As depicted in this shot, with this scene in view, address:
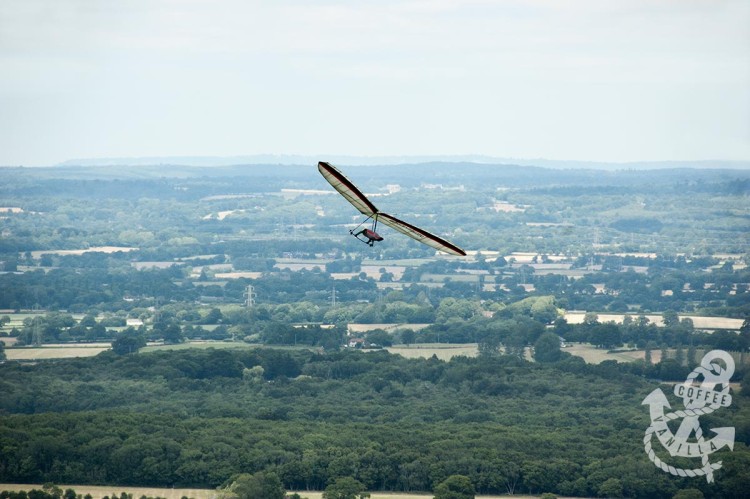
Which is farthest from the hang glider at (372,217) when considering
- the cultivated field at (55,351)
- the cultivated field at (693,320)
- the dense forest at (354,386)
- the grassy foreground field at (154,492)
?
the cultivated field at (693,320)

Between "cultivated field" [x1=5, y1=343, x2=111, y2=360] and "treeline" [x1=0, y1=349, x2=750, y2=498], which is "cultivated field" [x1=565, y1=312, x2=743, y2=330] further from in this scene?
"cultivated field" [x1=5, y1=343, x2=111, y2=360]

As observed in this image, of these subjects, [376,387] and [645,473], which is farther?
[376,387]

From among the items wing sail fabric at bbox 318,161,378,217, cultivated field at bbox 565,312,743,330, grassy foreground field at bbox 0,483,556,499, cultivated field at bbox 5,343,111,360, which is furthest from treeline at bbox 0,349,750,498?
wing sail fabric at bbox 318,161,378,217

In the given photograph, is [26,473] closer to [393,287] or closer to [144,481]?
[144,481]

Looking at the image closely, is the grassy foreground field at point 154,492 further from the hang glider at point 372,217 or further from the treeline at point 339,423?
the hang glider at point 372,217

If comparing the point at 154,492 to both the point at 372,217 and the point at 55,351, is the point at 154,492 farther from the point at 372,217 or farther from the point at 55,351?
the point at 55,351

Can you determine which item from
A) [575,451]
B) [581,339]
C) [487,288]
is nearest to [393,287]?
[487,288]
